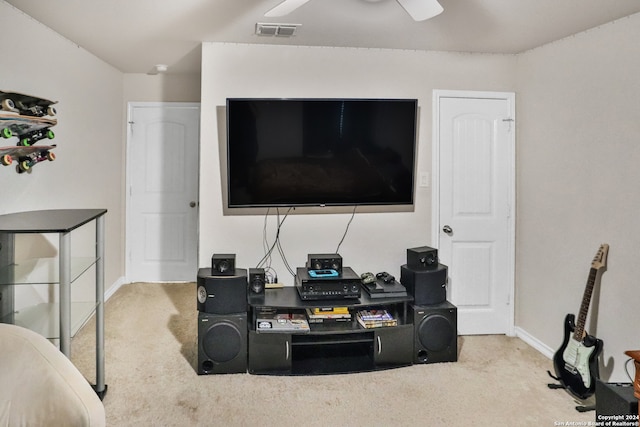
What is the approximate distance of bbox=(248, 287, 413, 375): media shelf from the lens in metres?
2.92

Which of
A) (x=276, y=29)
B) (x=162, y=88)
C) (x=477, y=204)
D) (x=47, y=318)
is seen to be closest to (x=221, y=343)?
(x=47, y=318)

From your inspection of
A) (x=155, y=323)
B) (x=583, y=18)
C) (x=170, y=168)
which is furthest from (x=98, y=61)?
(x=583, y=18)

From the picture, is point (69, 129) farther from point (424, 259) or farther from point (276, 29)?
point (424, 259)

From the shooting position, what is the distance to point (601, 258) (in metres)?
2.70

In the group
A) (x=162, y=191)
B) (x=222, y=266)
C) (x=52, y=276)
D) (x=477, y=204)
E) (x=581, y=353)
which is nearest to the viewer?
(x=52, y=276)

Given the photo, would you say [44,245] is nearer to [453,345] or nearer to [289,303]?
[289,303]

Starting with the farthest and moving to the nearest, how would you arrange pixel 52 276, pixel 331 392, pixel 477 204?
pixel 477 204 < pixel 331 392 < pixel 52 276

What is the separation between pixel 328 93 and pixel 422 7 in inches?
53.7

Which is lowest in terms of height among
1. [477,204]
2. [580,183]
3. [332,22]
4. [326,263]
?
[326,263]

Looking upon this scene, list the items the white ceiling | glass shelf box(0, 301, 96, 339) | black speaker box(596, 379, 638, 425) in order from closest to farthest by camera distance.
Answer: black speaker box(596, 379, 638, 425) < glass shelf box(0, 301, 96, 339) < the white ceiling

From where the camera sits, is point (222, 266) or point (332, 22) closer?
point (332, 22)

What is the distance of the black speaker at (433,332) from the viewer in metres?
3.08

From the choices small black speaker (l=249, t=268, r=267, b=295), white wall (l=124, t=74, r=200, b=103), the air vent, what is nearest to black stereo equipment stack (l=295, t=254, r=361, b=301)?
small black speaker (l=249, t=268, r=267, b=295)

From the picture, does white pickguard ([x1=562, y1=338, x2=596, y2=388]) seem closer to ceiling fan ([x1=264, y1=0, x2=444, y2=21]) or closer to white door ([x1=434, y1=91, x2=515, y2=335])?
white door ([x1=434, y1=91, x2=515, y2=335])
